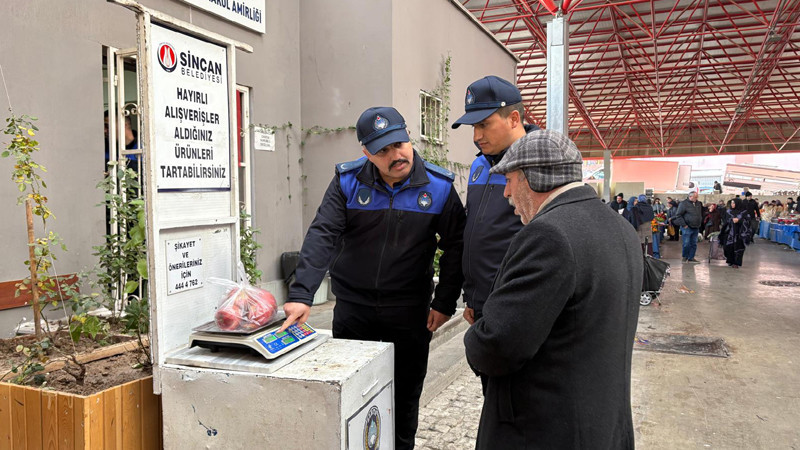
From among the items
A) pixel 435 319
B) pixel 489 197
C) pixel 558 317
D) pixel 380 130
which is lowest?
pixel 435 319

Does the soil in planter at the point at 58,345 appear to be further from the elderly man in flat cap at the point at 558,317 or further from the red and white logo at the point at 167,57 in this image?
the elderly man in flat cap at the point at 558,317

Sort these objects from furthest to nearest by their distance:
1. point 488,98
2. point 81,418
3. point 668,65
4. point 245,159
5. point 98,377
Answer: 1. point 668,65
2. point 245,159
3. point 488,98
4. point 98,377
5. point 81,418

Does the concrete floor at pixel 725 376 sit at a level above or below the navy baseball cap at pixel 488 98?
below

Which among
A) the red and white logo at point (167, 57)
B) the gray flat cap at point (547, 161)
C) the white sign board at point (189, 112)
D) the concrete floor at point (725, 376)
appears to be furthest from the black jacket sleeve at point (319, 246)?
the concrete floor at point (725, 376)

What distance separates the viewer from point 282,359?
6.56ft

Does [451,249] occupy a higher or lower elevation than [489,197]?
lower

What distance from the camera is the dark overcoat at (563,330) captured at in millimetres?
1529

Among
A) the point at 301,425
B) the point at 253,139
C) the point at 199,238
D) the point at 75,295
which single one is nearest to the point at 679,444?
the point at 301,425

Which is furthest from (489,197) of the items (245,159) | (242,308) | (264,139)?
(264,139)

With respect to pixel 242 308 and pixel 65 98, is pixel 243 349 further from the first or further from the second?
pixel 65 98

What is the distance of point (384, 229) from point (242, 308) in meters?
0.83

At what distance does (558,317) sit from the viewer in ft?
5.24

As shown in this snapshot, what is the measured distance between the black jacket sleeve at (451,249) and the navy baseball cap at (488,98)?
1.34 feet

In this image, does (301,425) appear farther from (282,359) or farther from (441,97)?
(441,97)
